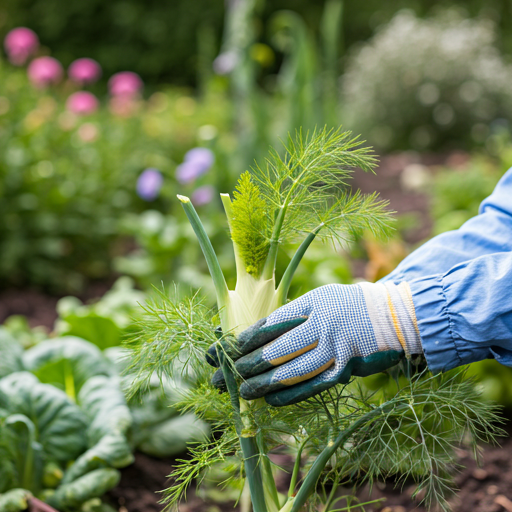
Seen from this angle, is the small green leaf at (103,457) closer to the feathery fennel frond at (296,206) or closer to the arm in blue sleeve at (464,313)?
the feathery fennel frond at (296,206)

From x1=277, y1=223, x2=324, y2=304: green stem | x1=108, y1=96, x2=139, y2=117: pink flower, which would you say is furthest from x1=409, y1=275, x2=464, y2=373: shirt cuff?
x1=108, y1=96, x2=139, y2=117: pink flower

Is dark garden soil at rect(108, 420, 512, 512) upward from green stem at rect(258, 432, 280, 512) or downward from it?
downward

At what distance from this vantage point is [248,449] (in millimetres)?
967

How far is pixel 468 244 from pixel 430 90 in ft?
20.2

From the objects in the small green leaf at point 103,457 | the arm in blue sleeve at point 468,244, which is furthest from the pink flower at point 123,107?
the arm in blue sleeve at point 468,244

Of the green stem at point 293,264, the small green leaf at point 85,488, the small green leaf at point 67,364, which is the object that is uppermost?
the green stem at point 293,264

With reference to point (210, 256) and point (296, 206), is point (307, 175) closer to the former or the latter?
point (296, 206)

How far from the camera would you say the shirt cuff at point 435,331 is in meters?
0.98

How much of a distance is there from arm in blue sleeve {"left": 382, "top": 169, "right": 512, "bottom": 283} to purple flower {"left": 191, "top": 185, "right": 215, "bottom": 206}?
7.12ft

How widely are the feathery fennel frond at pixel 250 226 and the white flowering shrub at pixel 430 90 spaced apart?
6.02 m

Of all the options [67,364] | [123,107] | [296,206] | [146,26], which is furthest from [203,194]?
[146,26]

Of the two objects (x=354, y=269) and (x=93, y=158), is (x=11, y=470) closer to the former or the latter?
(x=354, y=269)

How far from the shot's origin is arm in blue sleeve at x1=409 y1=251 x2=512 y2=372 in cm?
98

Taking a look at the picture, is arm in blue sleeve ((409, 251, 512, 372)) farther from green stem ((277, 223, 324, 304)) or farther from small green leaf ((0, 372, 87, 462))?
small green leaf ((0, 372, 87, 462))
